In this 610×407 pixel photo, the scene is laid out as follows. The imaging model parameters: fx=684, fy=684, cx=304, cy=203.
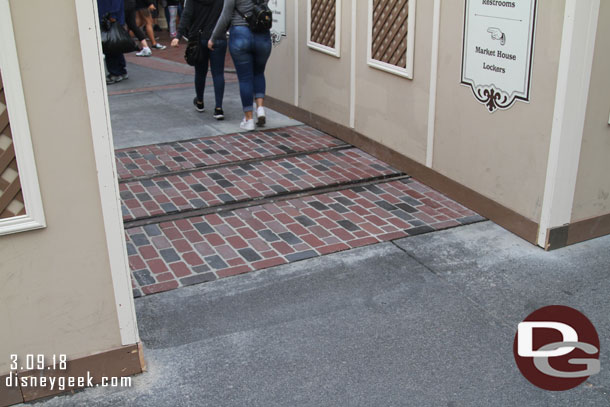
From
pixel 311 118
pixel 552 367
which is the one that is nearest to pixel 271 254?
pixel 552 367

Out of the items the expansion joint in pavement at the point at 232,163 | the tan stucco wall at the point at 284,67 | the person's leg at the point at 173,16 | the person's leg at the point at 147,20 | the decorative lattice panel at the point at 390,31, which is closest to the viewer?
the decorative lattice panel at the point at 390,31

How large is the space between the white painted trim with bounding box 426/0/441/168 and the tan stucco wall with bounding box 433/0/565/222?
2.2 inches

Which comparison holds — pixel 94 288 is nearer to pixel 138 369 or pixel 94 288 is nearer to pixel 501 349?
pixel 138 369

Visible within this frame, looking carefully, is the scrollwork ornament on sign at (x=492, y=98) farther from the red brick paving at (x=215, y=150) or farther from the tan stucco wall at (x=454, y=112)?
the red brick paving at (x=215, y=150)

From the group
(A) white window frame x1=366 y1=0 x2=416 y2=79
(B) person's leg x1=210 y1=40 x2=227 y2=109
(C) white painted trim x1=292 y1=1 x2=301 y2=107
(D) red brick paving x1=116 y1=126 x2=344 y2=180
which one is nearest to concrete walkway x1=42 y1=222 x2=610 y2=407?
(A) white window frame x1=366 y1=0 x2=416 y2=79

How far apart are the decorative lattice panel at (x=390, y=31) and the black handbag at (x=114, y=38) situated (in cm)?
391

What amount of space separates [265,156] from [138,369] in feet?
13.2

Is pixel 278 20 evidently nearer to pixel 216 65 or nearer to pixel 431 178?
pixel 216 65

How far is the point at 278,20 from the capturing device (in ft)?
30.2

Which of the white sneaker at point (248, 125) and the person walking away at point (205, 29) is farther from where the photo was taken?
the white sneaker at point (248, 125)

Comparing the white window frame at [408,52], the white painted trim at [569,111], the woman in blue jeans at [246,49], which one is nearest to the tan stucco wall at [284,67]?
the woman in blue jeans at [246,49]

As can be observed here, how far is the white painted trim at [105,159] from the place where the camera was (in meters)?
3.27

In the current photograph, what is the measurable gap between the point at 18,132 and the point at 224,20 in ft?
16.4

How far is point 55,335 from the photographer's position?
358cm
